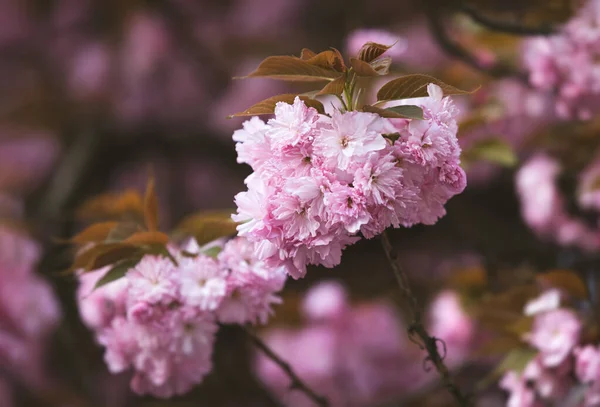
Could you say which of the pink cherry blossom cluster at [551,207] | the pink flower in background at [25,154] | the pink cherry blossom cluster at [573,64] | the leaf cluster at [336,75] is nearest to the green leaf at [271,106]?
the leaf cluster at [336,75]

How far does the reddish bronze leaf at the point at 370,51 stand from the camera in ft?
2.23

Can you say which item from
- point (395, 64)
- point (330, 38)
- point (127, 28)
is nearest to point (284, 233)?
point (395, 64)

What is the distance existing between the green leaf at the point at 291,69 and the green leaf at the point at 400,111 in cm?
6

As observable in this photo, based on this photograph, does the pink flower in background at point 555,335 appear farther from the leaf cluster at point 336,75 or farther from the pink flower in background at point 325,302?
the pink flower in background at point 325,302

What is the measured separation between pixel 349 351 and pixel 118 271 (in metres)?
1.02

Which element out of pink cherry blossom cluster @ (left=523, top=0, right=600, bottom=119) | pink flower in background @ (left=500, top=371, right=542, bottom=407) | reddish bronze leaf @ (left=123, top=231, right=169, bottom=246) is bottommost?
reddish bronze leaf @ (left=123, top=231, right=169, bottom=246)

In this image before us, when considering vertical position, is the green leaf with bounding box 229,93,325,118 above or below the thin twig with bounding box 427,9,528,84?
below

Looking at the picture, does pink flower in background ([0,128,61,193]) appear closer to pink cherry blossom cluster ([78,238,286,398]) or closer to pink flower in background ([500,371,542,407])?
pink cherry blossom cluster ([78,238,286,398])

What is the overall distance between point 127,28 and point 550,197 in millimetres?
1751

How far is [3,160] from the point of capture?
278 cm

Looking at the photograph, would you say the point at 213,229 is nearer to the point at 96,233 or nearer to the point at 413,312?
the point at 96,233

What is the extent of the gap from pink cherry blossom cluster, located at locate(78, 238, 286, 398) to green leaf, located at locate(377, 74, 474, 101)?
0.22m

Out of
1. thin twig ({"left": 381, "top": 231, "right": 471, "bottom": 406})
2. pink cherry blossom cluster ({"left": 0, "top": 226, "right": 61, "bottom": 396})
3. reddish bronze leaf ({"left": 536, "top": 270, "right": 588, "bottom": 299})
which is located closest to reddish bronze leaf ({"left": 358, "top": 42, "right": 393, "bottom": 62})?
thin twig ({"left": 381, "top": 231, "right": 471, "bottom": 406})

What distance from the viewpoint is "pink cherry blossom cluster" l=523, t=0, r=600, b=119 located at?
3.73 ft
